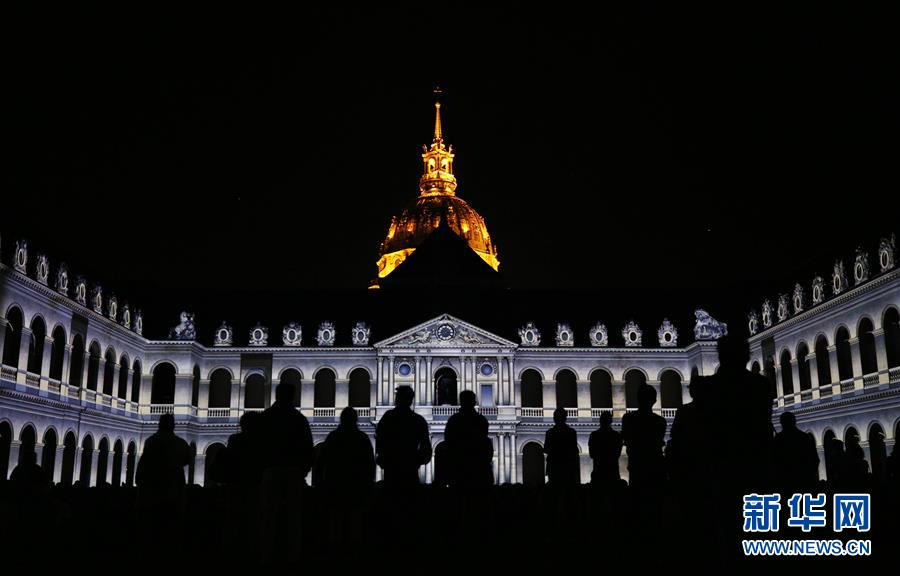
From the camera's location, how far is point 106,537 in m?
11.9

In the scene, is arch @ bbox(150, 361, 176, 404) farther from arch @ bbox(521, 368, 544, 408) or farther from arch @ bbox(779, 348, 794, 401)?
arch @ bbox(779, 348, 794, 401)

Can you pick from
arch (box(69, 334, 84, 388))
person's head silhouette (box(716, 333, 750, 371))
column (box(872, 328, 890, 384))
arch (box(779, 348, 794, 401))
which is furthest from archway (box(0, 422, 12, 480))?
arch (box(779, 348, 794, 401))

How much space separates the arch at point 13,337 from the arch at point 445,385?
2109 cm

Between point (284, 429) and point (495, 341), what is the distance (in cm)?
3773

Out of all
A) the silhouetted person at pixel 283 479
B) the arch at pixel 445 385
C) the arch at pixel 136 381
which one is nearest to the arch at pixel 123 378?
the arch at pixel 136 381

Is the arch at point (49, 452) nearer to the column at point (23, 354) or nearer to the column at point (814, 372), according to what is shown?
the column at point (23, 354)

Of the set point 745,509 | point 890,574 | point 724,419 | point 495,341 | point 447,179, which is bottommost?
point 890,574

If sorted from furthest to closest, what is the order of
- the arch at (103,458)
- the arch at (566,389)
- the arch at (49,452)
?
the arch at (566,389), the arch at (103,458), the arch at (49,452)

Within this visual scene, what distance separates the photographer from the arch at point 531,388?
4794cm

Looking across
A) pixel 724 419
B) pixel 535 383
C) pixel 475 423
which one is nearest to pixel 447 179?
pixel 535 383

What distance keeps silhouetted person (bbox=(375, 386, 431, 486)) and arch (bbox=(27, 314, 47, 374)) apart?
26359 millimetres

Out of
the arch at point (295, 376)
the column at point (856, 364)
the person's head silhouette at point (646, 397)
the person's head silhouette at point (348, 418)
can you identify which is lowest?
the person's head silhouette at point (348, 418)

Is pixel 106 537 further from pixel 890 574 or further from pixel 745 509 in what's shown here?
pixel 890 574

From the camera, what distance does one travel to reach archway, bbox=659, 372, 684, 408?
157 feet
